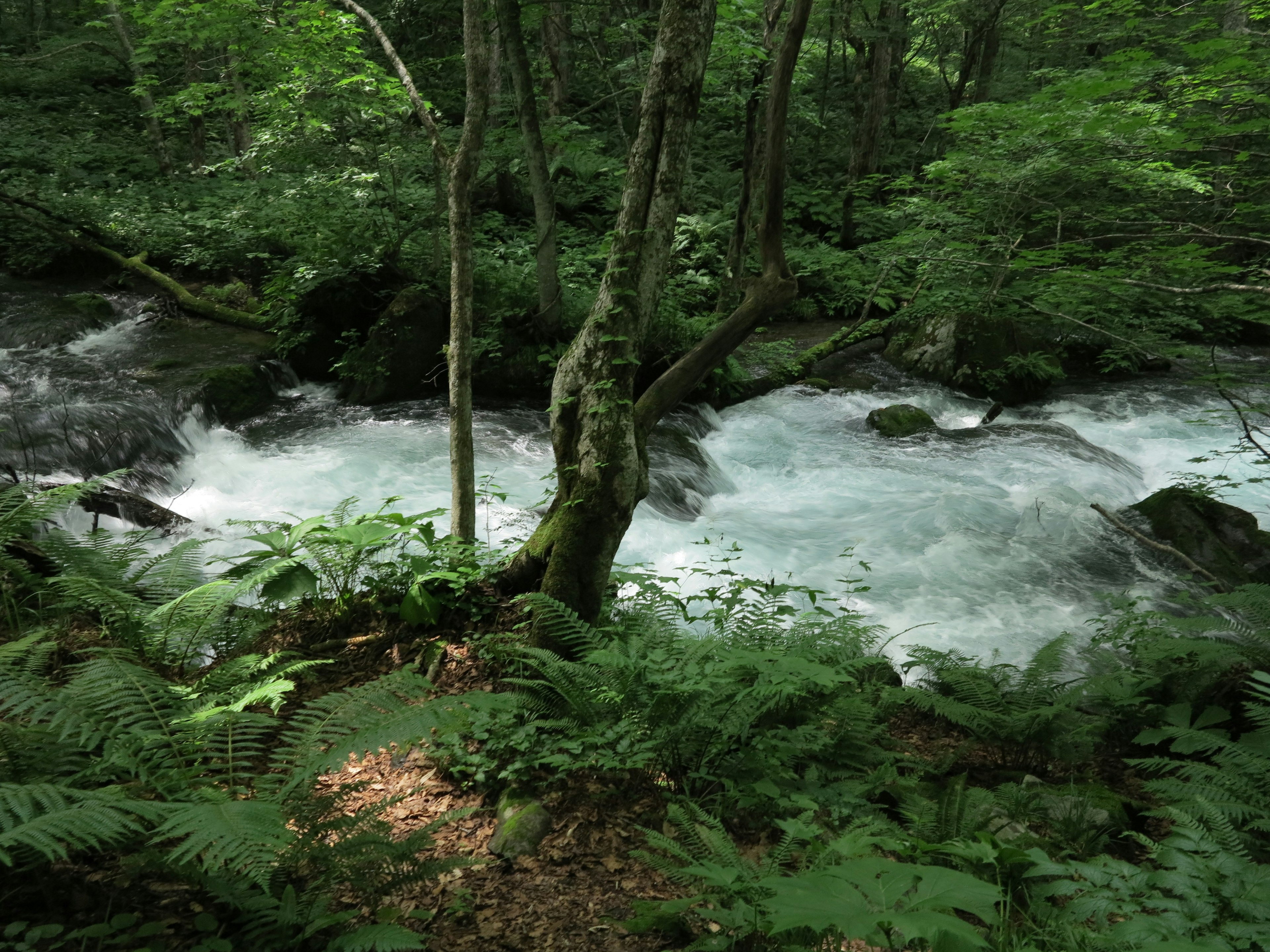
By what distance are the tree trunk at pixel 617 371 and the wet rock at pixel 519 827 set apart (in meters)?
1.30

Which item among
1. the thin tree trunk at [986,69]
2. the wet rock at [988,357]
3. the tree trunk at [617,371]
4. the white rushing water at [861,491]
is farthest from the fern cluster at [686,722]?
the thin tree trunk at [986,69]

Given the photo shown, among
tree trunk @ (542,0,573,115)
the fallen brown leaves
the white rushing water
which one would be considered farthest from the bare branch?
the fallen brown leaves

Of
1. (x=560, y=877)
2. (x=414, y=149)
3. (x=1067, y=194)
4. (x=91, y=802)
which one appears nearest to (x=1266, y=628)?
(x=560, y=877)

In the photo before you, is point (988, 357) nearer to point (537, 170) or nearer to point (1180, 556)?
point (1180, 556)

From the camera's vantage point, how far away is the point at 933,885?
1.86 meters

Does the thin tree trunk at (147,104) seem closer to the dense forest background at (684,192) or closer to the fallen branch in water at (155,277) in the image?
the dense forest background at (684,192)

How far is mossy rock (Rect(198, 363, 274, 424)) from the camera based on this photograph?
9.50 metres

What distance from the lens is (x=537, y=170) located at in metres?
9.34

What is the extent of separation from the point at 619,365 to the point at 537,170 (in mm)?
5902

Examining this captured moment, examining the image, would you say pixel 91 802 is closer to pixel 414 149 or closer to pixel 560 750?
pixel 560 750

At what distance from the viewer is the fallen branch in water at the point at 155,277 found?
462 inches

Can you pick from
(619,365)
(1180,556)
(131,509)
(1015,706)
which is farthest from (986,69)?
(131,509)

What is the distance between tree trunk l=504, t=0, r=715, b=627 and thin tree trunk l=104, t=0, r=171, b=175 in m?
13.2

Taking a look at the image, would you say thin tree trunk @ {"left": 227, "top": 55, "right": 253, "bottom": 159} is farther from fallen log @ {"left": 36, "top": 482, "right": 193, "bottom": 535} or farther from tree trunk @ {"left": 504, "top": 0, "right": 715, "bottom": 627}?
tree trunk @ {"left": 504, "top": 0, "right": 715, "bottom": 627}
